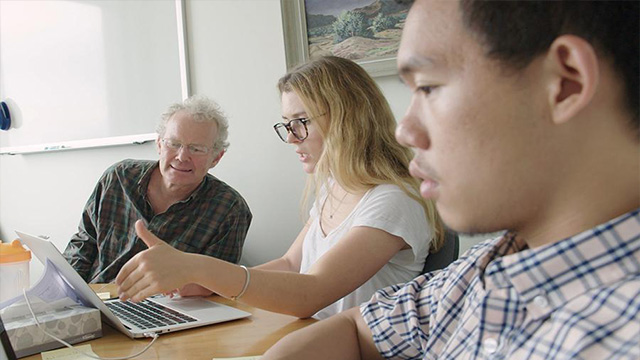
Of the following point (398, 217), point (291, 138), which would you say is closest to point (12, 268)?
point (291, 138)

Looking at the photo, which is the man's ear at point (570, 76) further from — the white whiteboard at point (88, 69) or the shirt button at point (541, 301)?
the white whiteboard at point (88, 69)

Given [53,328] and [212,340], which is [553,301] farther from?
[53,328]

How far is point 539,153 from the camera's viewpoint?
1.98ft

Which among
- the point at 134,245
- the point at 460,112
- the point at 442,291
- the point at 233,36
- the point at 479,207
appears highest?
the point at 233,36

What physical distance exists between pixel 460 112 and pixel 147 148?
2156 mm

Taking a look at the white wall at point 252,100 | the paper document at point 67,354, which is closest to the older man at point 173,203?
the white wall at point 252,100

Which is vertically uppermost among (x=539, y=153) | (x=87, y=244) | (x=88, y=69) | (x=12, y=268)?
(x=88, y=69)

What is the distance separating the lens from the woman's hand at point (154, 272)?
1.16m

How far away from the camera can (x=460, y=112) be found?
25.0 inches

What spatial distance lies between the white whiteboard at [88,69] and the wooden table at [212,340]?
4.87 ft

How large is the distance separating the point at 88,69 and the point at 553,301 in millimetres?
2546

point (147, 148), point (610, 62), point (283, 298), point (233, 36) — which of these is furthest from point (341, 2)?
point (610, 62)

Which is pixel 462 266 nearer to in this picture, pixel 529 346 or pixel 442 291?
pixel 442 291

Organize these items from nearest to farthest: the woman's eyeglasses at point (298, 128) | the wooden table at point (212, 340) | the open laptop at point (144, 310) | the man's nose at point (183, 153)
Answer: the wooden table at point (212, 340) → the open laptop at point (144, 310) → the woman's eyeglasses at point (298, 128) → the man's nose at point (183, 153)
